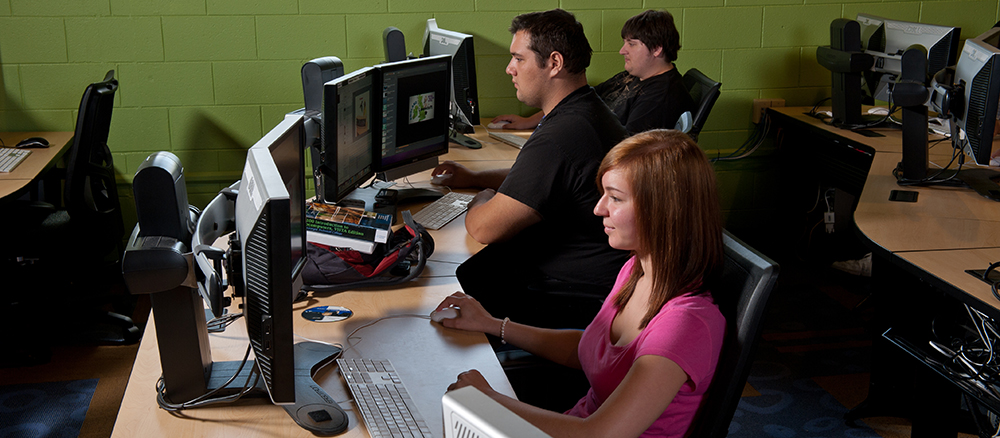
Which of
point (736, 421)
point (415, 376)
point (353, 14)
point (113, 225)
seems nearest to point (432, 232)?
point (415, 376)

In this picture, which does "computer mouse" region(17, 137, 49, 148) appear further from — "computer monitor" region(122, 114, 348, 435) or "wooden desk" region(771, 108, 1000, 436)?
"wooden desk" region(771, 108, 1000, 436)

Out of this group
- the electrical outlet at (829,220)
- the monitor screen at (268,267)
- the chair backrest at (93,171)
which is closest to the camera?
the monitor screen at (268,267)

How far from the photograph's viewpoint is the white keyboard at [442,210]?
2330 mm

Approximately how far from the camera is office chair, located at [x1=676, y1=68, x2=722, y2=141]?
305 centimetres

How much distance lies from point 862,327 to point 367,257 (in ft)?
7.49

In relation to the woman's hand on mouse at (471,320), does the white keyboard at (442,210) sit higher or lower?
higher

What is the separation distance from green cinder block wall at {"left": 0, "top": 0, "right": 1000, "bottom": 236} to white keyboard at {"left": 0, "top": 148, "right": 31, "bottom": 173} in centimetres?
48

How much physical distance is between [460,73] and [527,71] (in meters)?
1.11

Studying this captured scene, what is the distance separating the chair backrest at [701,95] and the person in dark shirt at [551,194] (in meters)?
0.94

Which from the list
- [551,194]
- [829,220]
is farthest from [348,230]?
[829,220]

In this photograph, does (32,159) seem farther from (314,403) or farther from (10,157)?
(314,403)

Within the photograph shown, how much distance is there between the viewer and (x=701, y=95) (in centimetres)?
337

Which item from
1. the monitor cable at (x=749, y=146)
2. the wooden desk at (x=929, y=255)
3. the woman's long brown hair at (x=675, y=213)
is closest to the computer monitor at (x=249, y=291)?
the woman's long brown hair at (x=675, y=213)

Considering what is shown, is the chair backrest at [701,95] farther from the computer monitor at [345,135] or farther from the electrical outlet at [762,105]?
the computer monitor at [345,135]
